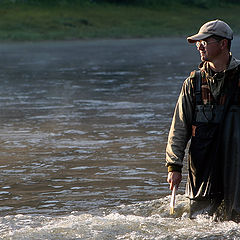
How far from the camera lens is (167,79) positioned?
912 inches

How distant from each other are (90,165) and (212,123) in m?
3.72

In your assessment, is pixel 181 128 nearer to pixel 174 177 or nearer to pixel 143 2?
pixel 174 177

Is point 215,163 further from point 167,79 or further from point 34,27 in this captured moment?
point 34,27

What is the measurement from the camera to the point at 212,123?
6.41 metres

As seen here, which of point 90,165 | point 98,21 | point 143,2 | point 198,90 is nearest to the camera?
point 198,90

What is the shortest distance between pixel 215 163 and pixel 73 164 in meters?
3.80

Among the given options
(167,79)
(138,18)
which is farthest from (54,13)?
(167,79)

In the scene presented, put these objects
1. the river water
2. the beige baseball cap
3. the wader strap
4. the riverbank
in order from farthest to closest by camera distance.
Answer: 1. the riverbank
2. the river water
3. the wader strap
4. the beige baseball cap

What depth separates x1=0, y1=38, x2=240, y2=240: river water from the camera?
690 cm

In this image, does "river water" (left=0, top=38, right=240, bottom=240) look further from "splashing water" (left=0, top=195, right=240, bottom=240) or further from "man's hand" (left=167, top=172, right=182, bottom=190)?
"man's hand" (left=167, top=172, right=182, bottom=190)

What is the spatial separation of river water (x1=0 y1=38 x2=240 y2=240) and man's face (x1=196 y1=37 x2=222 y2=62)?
1312 millimetres

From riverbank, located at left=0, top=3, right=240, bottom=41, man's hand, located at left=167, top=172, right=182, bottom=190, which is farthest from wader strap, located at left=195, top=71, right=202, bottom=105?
riverbank, located at left=0, top=3, right=240, bottom=41

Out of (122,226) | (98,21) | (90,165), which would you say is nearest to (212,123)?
(122,226)

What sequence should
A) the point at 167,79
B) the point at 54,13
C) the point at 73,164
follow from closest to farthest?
the point at 73,164, the point at 167,79, the point at 54,13
